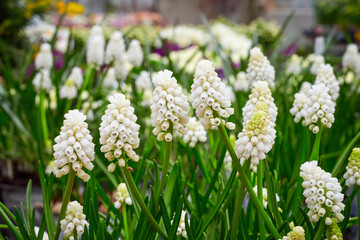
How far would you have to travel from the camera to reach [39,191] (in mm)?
1091

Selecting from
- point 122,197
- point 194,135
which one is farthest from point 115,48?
point 122,197

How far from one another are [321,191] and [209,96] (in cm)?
15

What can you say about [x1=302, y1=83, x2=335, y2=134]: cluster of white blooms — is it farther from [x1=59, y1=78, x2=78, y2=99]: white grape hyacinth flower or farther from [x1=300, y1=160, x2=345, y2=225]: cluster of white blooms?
[x1=59, y1=78, x2=78, y2=99]: white grape hyacinth flower

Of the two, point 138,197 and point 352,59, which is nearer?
point 138,197

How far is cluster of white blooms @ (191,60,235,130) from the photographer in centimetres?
47

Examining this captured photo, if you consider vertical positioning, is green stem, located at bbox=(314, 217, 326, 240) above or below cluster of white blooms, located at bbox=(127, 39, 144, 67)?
below

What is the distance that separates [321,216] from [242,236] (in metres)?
0.15

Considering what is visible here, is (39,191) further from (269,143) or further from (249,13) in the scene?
(249,13)

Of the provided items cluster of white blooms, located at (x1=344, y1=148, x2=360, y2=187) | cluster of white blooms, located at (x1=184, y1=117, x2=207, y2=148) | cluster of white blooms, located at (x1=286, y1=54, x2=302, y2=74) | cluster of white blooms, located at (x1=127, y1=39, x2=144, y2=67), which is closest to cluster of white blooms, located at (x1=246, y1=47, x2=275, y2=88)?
cluster of white blooms, located at (x1=184, y1=117, x2=207, y2=148)

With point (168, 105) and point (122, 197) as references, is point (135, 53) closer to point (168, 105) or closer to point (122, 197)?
point (122, 197)

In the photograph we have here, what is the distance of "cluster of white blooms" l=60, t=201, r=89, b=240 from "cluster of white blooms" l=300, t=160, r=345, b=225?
260mm

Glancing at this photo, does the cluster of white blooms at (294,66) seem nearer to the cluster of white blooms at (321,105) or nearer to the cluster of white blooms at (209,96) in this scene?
the cluster of white blooms at (321,105)

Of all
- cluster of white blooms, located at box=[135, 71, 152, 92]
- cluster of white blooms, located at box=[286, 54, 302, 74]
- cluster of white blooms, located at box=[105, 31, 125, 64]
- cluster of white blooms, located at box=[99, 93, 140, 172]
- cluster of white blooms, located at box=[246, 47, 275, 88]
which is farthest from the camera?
cluster of white blooms, located at box=[286, 54, 302, 74]

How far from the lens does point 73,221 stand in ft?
1.75
